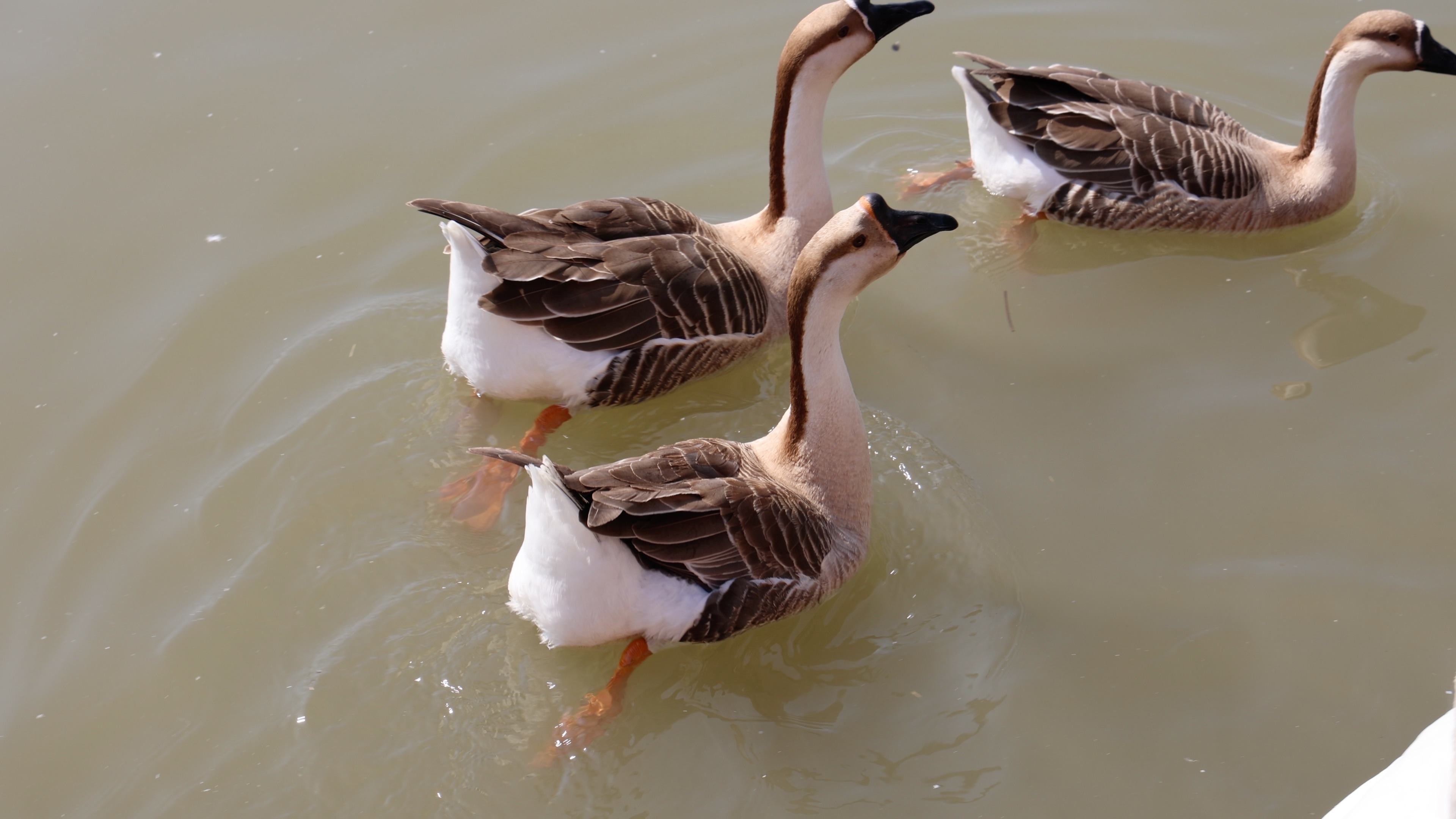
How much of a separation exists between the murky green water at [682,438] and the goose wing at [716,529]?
0.29 m

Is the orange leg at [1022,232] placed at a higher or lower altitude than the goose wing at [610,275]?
lower

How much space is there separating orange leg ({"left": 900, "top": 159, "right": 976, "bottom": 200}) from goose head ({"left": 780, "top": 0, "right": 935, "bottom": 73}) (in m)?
1.19

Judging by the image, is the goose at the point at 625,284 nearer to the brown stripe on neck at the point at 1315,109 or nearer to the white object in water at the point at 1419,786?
the brown stripe on neck at the point at 1315,109

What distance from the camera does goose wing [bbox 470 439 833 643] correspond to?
12.4 ft

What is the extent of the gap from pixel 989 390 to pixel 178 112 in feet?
17.4

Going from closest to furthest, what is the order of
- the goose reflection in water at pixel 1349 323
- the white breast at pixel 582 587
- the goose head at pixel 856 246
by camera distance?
the white breast at pixel 582 587
the goose head at pixel 856 246
the goose reflection in water at pixel 1349 323

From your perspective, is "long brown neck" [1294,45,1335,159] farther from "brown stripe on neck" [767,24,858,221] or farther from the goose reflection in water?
"brown stripe on neck" [767,24,858,221]

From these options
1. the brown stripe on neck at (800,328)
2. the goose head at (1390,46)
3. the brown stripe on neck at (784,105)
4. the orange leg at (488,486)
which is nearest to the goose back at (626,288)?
the orange leg at (488,486)

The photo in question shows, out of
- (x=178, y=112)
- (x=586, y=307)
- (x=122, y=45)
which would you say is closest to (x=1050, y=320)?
(x=586, y=307)

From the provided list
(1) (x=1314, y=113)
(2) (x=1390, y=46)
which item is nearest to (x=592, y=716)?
(1) (x=1314, y=113)

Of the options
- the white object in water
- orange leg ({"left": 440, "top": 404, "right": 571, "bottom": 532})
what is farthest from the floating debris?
orange leg ({"left": 440, "top": 404, "right": 571, "bottom": 532})

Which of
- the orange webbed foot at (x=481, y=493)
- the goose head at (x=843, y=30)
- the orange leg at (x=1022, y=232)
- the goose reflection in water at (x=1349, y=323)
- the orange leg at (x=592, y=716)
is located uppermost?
the goose head at (x=843, y=30)

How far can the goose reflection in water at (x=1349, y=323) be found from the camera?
5328 millimetres

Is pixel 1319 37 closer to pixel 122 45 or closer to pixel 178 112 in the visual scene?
pixel 178 112
